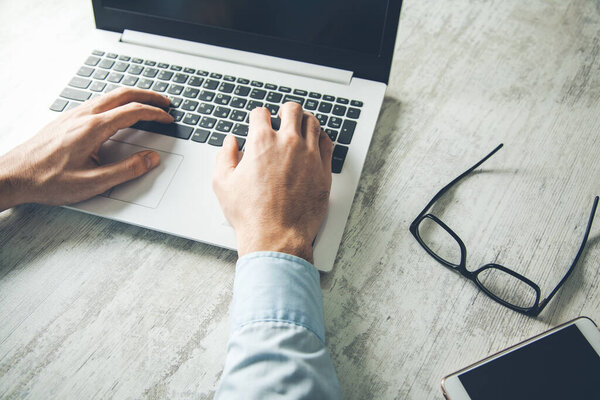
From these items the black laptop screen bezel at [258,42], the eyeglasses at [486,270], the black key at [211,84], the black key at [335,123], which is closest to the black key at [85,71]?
the black laptop screen bezel at [258,42]

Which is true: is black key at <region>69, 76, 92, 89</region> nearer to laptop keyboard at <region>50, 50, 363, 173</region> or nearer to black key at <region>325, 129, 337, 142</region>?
laptop keyboard at <region>50, 50, 363, 173</region>

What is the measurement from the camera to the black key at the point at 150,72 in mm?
729

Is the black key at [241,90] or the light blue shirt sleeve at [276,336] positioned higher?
the black key at [241,90]

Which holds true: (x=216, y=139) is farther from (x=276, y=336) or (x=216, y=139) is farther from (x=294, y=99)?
(x=276, y=336)

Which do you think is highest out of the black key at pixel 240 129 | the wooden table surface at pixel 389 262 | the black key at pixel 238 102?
the black key at pixel 238 102

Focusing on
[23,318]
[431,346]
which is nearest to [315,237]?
A: [431,346]

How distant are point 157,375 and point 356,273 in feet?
0.88

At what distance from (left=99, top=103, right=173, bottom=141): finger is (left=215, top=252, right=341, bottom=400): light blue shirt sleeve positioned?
0.97 feet

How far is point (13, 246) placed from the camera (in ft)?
1.89

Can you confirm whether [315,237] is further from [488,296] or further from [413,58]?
[413,58]

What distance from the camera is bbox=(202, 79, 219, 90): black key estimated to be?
709 millimetres

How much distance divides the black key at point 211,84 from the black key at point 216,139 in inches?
4.0

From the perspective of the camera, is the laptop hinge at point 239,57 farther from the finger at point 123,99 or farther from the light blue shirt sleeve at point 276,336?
the light blue shirt sleeve at point 276,336

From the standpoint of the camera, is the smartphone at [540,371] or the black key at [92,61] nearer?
the smartphone at [540,371]
